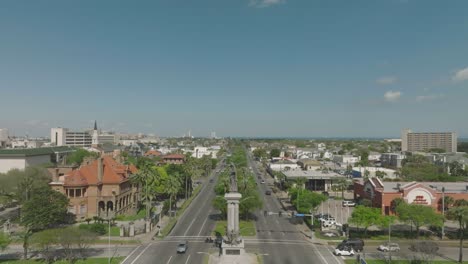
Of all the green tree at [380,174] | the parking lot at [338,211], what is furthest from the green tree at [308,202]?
the green tree at [380,174]

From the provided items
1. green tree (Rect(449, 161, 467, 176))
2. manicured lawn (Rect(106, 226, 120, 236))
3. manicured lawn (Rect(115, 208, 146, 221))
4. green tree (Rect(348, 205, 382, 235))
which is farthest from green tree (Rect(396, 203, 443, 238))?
green tree (Rect(449, 161, 467, 176))

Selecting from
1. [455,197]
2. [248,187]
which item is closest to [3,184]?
[248,187]

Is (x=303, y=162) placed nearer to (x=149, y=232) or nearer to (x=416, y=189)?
(x=416, y=189)

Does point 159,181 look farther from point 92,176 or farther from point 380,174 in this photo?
point 380,174

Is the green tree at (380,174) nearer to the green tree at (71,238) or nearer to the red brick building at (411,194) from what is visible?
Answer: the red brick building at (411,194)

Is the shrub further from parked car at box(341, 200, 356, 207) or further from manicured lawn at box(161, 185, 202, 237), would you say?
parked car at box(341, 200, 356, 207)

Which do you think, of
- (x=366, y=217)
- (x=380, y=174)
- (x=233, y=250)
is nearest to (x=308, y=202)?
(x=366, y=217)
